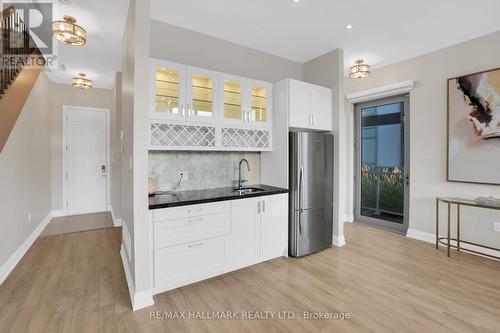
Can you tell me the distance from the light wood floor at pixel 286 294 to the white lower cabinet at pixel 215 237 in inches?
6.0

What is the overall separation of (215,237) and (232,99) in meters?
1.70

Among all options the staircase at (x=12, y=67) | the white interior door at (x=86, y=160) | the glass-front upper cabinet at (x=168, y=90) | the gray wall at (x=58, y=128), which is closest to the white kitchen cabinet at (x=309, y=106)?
the glass-front upper cabinet at (x=168, y=90)

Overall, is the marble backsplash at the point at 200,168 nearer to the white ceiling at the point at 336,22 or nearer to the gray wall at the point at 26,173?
the white ceiling at the point at 336,22

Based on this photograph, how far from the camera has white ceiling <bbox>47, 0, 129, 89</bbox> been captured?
267cm

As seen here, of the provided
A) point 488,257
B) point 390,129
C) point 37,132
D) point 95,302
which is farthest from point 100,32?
point 488,257

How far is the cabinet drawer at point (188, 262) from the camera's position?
2.33m

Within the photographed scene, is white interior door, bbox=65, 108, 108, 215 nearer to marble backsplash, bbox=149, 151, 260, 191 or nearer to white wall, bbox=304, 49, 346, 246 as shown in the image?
marble backsplash, bbox=149, 151, 260, 191

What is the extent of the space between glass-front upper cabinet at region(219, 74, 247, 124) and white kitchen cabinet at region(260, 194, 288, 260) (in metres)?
1.10

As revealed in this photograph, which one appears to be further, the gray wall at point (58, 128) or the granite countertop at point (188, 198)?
the gray wall at point (58, 128)

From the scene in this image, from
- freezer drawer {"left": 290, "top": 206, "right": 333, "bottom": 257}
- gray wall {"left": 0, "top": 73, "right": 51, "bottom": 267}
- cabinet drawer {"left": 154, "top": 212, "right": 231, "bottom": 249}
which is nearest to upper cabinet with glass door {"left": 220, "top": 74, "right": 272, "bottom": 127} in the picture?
cabinet drawer {"left": 154, "top": 212, "right": 231, "bottom": 249}

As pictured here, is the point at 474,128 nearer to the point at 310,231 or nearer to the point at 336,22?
the point at 336,22

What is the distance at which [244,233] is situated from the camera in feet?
9.49

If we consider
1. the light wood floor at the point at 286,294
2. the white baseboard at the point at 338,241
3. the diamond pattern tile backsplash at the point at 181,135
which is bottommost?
the light wood floor at the point at 286,294

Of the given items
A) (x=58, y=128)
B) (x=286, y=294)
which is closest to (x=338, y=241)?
(x=286, y=294)
